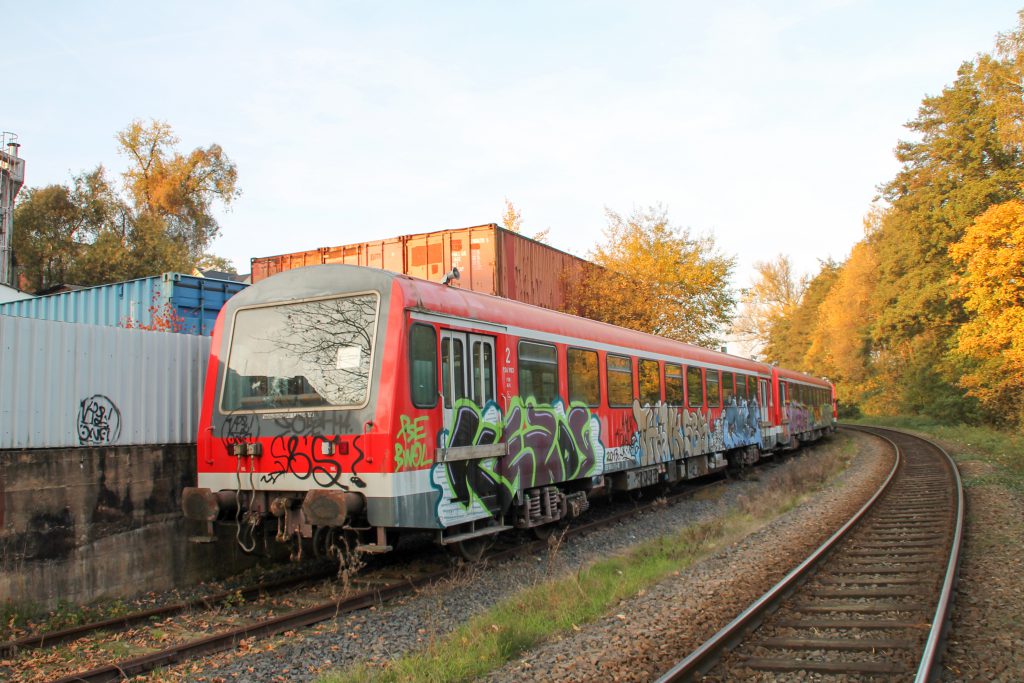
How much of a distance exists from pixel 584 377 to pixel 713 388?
20.9 feet

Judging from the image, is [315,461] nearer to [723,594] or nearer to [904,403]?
[723,594]

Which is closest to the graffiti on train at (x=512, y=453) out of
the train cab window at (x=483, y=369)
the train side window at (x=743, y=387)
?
the train cab window at (x=483, y=369)

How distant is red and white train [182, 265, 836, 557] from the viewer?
6875 millimetres

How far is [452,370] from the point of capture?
25.2ft

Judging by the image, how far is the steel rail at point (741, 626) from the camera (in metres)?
4.80

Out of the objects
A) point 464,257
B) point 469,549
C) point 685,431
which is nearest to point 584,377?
point 469,549

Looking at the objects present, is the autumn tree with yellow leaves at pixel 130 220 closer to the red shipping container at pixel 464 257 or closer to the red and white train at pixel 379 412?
the red shipping container at pixel 464 257

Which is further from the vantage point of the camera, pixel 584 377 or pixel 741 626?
pixel 584 377

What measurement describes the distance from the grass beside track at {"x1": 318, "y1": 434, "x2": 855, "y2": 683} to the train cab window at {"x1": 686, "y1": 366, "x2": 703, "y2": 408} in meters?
2.76

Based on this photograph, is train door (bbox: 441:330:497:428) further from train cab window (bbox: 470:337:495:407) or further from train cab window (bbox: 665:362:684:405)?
train cab window (bbox: 665:362:684:405)

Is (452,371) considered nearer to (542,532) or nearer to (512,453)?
(512,453)

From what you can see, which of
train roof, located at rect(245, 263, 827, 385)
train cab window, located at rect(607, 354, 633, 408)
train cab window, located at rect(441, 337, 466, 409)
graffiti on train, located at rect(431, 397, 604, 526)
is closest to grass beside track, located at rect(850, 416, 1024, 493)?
train cab window, located at rect(607, 354, 633, 408)

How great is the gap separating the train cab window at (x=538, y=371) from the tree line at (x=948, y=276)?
18.1 m

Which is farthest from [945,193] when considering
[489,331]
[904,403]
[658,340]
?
[489,331]
